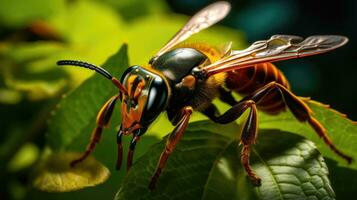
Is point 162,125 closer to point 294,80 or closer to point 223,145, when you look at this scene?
point 223,145

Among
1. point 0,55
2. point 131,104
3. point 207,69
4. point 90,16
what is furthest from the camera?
point 90,16

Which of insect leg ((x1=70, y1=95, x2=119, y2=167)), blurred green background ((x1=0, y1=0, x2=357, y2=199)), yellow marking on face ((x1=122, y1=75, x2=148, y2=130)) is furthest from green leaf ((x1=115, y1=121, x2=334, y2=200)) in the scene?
blurred green background ((x1=0, y1=0, x2=357, y2=199))

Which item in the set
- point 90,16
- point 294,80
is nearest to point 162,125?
point 90,16

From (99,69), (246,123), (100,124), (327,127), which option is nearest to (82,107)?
(100,124)

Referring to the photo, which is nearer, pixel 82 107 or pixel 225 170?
pixel 225 170

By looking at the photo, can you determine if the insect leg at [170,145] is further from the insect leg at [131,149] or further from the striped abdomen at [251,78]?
the striped abdomen at [251,78]

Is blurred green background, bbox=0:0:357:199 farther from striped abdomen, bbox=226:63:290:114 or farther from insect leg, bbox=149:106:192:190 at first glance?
insect leg, bbox=149:106:192:190

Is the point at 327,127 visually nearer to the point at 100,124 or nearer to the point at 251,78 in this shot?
the point at 251,78
